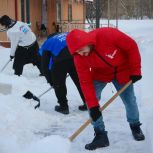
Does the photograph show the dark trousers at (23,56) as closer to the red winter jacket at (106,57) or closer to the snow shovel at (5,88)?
the snow shovel at (5,88)

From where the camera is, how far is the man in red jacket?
4598 mm

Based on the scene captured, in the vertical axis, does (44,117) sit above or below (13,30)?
below

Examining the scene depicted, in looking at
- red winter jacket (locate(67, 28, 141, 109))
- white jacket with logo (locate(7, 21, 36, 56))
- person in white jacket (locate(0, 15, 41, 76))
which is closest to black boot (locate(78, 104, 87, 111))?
red winter jacket (locate(67, 28, 141, 109))

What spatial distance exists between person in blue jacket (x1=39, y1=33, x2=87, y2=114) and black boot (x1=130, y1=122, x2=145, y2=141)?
1.67 m

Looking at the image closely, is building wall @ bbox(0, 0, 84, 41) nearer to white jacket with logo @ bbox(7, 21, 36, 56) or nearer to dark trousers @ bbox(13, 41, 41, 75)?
dark trousers @ bbox(13, 41, 41, 75)

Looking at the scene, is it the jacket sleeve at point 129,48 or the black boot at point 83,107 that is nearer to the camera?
the jacket sleeve at point 129,48

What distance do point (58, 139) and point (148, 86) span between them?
4.61 m

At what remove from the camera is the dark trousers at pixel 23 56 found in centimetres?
970

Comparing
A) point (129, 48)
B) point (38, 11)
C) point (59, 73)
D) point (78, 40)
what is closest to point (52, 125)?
point (59, 73)

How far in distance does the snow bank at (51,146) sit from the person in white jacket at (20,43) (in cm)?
460

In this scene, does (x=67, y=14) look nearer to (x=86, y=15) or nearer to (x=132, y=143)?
(x=86, y=15)

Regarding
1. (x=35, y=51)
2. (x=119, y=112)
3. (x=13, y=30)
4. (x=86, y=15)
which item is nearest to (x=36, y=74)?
(x=35, y=51)

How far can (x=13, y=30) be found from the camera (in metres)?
9.22

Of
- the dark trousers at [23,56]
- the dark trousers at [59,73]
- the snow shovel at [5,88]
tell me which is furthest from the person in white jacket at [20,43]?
the dark trousers at [59,73]
